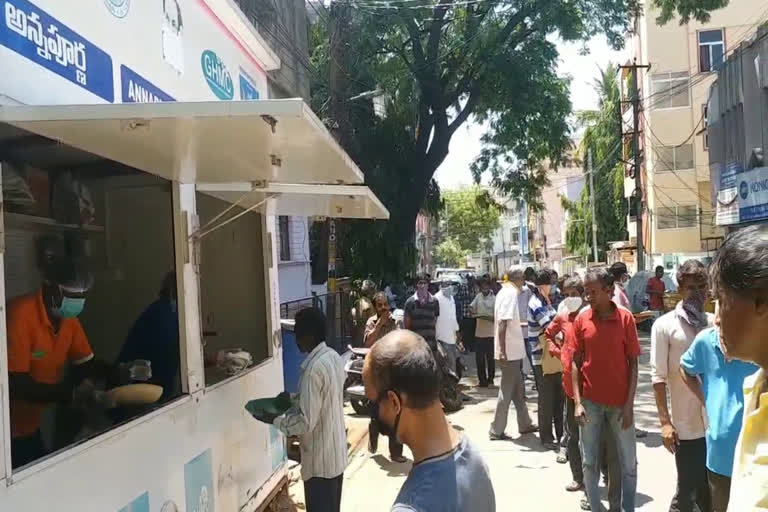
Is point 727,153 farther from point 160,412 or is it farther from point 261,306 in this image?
point 160,412

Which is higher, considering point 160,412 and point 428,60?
point 428,60

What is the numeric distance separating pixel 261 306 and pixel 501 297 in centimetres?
320

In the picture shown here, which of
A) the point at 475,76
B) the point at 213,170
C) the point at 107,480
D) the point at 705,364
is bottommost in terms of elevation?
the point at 107,480

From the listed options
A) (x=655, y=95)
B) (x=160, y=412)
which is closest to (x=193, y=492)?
(x=160, y=412)

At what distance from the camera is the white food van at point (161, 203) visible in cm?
268

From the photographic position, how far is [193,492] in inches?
153

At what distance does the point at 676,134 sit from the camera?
3206 cm

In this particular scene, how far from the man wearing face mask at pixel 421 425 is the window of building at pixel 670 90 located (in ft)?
105

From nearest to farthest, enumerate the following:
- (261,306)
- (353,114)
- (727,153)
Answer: (261,306) → (353,114) → (727,153)

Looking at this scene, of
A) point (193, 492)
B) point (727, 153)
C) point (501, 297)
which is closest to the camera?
point (193, 492)

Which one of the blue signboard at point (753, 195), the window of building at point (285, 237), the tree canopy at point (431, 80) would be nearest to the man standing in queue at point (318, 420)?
the window of building at point (285, 237)

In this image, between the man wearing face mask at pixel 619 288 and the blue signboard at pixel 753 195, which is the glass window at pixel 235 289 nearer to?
the man wearing face mask at pixel 619 288

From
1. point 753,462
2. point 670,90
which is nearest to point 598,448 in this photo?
point 753,462

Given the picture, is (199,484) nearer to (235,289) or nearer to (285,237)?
(235,289)
